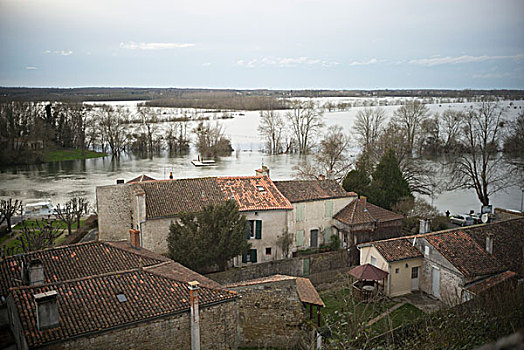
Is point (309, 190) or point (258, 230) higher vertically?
point (309, 190)

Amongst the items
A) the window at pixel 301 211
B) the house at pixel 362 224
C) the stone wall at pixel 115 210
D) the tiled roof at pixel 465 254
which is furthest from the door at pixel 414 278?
the stone wall at pixel 115 210

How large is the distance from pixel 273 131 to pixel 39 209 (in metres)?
28.9

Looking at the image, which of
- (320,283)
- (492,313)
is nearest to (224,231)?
(320,283)

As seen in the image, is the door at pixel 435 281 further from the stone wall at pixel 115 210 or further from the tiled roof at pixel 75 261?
the stone wall at pixel 115 210

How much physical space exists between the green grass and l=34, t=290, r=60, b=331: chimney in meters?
33.4

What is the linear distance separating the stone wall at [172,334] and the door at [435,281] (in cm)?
785

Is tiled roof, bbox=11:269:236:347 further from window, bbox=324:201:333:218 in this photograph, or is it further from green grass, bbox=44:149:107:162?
green grass, bbox=44:149:107:162

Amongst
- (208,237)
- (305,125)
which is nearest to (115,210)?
(208,237)

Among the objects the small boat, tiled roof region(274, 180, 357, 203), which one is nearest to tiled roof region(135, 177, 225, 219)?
tiled roof region(274, 180, 357, 203)

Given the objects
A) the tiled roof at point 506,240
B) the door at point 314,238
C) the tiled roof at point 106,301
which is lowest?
the door at point 314,238

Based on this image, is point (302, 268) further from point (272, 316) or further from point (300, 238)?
point (272, 316)

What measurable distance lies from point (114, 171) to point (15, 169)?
8089mm

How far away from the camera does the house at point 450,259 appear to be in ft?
45.2

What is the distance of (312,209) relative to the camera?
1909 cm
